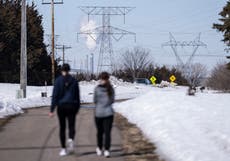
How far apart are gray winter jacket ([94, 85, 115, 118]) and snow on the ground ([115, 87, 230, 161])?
4.96 feet

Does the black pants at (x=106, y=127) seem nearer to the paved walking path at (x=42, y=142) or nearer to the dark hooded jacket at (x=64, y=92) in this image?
the paved walking path at (x=42, y=142)

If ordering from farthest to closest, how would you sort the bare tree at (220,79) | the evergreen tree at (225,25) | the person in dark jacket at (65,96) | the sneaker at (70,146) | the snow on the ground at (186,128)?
the bare tree at (220,79), the evergreen tree at (225,25), the sneaker at (70,146), the person in dark jacket at (65,96), the snow on the ground at (186,128)

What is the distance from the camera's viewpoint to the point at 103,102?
10703mm

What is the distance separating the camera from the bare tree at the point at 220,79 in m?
105

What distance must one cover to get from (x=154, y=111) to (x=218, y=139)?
6.23 meters

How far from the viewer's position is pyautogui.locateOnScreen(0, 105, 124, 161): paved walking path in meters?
10.8

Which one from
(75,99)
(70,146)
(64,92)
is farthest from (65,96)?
(70,146)

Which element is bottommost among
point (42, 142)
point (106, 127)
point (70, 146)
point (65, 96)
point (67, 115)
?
point (42, 142)

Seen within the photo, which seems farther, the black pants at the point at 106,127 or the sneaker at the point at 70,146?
the sneaker at the point at 70,146

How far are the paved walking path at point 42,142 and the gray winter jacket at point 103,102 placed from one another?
3.07ft

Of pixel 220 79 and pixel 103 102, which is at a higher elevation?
pixel 103 102

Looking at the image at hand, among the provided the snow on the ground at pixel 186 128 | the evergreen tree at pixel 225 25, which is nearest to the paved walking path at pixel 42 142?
the snow on the ground at pixel 186 128

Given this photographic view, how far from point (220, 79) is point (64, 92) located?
4215 inches

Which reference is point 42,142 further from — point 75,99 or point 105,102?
point 105,102
